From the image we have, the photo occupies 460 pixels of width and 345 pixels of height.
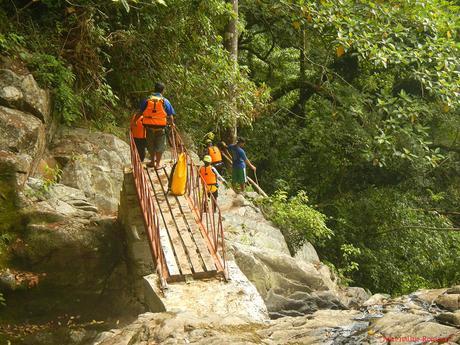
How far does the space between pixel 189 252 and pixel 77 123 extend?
5692mm

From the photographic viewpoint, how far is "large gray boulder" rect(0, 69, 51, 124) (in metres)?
9.50

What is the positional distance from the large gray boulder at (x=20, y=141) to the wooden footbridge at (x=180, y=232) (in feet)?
6.53

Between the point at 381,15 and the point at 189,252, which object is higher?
the point at 381,15

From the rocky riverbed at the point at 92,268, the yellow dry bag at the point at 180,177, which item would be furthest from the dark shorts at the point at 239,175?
the yellow dry bag at the point at 180,177

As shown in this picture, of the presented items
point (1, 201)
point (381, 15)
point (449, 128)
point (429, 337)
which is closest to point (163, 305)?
point (429, 337)

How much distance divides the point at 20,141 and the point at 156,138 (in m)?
2.45

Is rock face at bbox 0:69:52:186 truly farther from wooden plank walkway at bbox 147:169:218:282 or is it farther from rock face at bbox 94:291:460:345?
rock face at bbox 94:291:460:345

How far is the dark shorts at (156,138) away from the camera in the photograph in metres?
9.22

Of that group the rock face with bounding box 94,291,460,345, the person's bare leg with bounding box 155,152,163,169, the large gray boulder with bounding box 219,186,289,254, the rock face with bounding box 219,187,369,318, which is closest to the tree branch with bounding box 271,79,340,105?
the large gray boulder with bounding box 219,186,289,254

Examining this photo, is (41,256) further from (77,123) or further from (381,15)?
(381,15)

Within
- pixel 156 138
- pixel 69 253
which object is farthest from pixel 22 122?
pixel 69 253

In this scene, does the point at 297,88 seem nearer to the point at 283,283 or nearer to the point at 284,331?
the point at 283,283

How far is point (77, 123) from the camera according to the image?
37.4 ft

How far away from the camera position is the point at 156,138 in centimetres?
933
